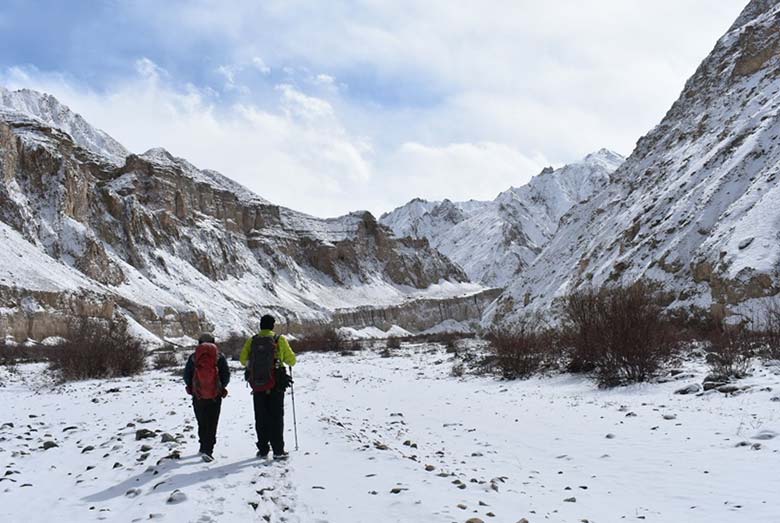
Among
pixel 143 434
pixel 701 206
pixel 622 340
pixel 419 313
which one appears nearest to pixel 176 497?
pixel 143 434

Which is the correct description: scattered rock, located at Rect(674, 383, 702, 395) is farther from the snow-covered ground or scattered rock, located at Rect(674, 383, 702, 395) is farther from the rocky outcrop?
the rocky outcrop

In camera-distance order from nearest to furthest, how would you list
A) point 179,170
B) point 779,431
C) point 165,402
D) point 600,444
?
point 779,431 < point 600,444 < point 165,402 < point 179,170

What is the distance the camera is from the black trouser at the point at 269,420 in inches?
291

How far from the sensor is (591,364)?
622 inches

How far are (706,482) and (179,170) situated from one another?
93.7 meters

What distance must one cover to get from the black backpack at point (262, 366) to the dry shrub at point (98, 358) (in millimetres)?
16166

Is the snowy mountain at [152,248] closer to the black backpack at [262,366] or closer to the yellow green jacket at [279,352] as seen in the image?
the yellow green jacket at [279,352]

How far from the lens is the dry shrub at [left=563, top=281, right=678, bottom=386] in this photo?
13.4 m

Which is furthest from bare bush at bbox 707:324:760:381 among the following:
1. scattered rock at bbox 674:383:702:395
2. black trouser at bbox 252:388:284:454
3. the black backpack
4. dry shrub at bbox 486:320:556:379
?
the black backpack

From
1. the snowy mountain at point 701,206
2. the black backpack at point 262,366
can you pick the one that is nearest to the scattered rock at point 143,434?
the black backpack at point 262,366

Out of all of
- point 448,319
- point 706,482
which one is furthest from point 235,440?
point 448,319

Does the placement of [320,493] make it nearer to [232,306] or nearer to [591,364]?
[591,364]

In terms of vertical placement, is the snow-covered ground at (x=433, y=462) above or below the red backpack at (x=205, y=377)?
below

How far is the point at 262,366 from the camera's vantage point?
7523 mm
